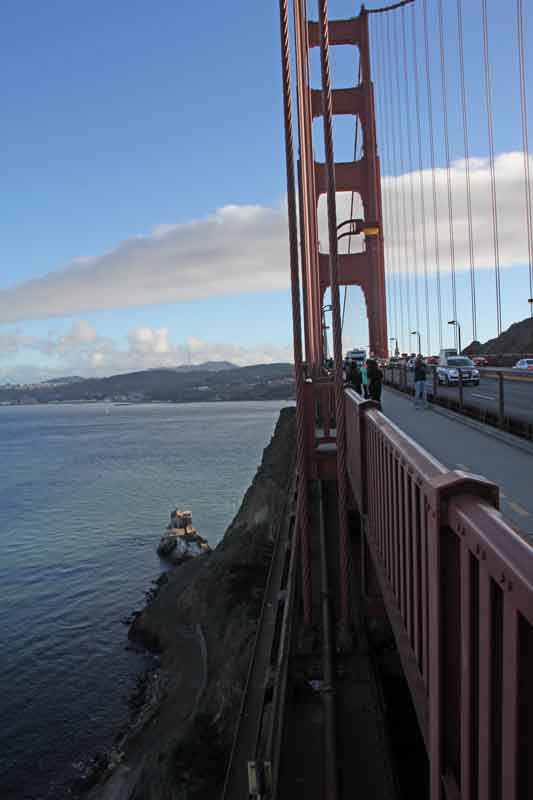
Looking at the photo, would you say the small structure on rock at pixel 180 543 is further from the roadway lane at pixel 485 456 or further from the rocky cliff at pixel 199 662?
the roadway lane at pixel 485 456

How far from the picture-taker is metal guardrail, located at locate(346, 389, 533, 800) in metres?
1.54

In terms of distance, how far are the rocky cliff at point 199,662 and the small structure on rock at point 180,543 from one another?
5.31 m

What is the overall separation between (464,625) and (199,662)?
48.4ft

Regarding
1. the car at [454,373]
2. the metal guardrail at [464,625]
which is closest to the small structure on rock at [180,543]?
the car at [454,373]

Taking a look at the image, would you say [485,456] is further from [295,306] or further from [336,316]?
[295,306]

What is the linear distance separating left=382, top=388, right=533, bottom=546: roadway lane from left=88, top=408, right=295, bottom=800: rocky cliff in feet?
13.9

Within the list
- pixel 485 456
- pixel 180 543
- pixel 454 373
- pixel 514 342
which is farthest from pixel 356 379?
pixel 514 342

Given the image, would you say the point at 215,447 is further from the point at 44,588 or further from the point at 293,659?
the point at 293,659

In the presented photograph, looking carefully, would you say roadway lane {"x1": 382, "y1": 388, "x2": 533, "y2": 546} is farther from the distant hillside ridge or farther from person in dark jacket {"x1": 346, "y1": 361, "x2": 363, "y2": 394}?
the distant hillside ridge

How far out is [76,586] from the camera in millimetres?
26781

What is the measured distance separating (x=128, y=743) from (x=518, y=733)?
14.6 m

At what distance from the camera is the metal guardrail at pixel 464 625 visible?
5.06 feet

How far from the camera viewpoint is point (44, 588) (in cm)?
2661

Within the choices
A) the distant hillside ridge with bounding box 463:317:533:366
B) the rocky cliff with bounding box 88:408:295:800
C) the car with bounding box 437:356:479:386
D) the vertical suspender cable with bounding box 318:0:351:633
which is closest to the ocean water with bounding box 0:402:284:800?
the rocky cliff with bounding box 88:408:295:800
